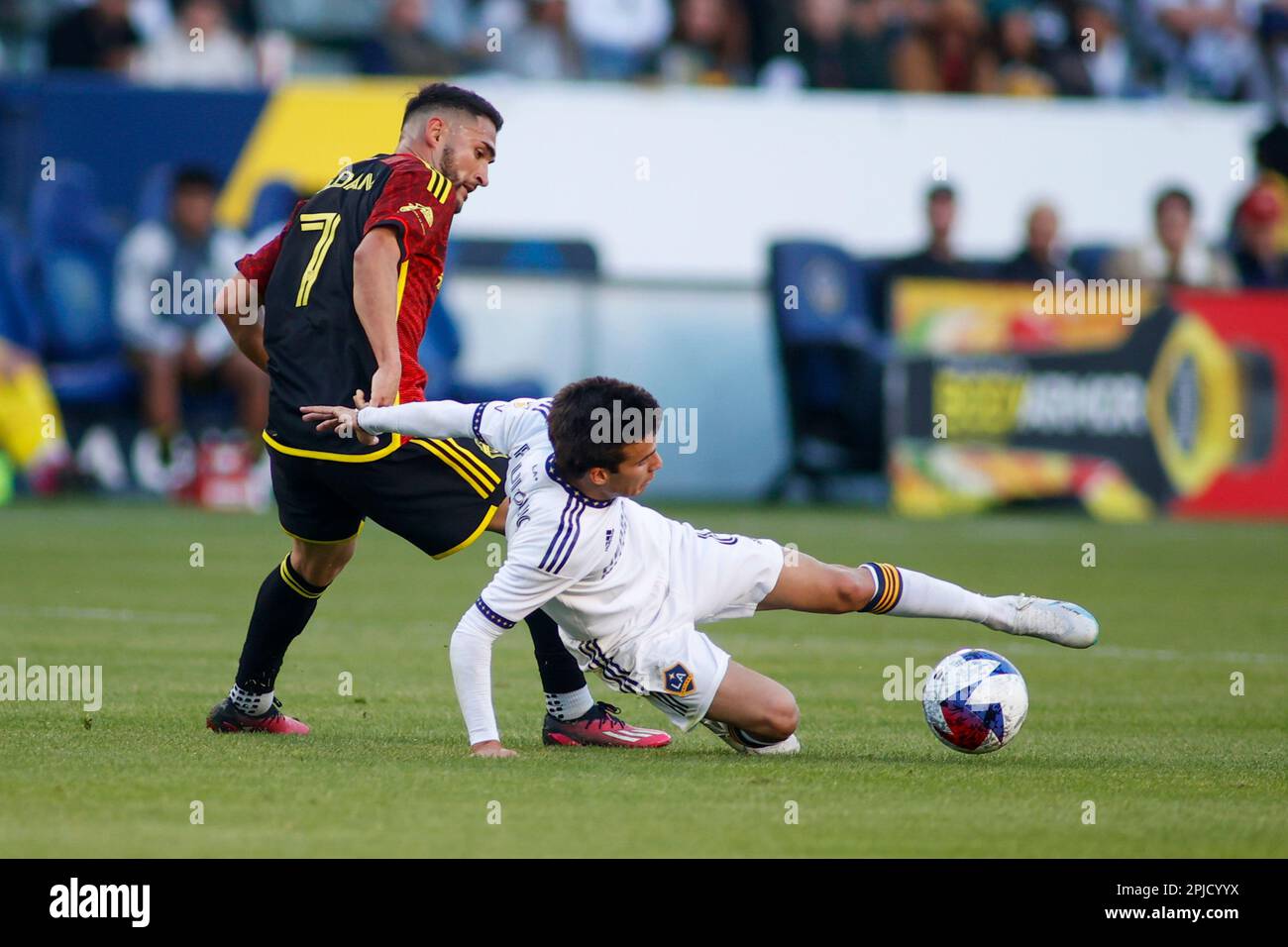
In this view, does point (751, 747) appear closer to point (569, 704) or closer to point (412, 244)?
point (569, 704)

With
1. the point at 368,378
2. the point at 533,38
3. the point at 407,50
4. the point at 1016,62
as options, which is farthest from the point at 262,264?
the point at 1016,62

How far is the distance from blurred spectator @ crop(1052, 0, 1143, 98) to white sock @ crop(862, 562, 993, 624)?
56.8 feet

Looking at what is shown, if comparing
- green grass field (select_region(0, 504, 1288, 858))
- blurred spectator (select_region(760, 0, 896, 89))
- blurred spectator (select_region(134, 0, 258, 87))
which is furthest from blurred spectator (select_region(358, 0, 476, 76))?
green grass field (select_region(0, 504, 1288, 858))

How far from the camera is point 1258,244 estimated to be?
2142 centimetres

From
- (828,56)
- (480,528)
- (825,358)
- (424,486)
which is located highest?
(828,56)

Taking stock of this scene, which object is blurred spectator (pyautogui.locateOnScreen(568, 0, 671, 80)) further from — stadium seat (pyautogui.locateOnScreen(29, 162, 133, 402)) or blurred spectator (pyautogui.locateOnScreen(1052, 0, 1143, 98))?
stadium seat (pyautogui.locateOnScreen(29, 162, 133, 402))

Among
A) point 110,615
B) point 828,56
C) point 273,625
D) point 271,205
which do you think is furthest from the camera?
point 828,56

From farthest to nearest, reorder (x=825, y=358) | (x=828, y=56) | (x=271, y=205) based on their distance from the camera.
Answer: (x=828, y=56) < (x=825, y=358) < (x=271, y=205)

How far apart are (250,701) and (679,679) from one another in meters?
1.61

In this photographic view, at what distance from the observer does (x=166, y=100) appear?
64.0ft

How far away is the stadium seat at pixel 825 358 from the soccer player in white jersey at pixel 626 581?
13.5m

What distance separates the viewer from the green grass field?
17.2ft
